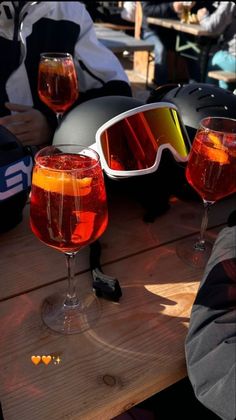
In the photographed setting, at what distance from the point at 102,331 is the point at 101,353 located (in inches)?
1.7

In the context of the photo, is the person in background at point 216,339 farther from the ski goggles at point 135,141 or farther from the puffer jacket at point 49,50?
the puffer jacket at point 49,50

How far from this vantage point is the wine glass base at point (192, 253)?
76cm

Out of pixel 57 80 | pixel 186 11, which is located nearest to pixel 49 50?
pixel 57 80

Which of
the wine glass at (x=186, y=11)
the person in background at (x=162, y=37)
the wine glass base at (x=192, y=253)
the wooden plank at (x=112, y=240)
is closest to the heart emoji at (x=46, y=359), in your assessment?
the wooden plank at (x=112, y=240)

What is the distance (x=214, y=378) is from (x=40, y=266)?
0.36 meters

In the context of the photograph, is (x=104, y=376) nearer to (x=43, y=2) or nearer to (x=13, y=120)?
(x=13, y=120)

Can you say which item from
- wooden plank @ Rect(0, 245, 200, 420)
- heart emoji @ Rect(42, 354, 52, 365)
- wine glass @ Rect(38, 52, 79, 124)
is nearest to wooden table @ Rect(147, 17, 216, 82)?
wine glass @ Rect(38, 52, 79, 124)

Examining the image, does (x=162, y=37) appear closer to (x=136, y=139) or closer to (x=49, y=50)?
(x=49, y=50)

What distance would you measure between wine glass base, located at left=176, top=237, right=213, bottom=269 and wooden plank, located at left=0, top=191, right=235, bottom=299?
3 centimetres

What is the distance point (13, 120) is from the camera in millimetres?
1144

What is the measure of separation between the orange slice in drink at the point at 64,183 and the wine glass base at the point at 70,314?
0.65 feet

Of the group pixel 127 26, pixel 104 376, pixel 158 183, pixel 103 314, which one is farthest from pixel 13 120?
pixel 127 26

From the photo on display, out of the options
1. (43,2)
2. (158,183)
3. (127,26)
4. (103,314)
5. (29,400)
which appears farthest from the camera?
(127,26)

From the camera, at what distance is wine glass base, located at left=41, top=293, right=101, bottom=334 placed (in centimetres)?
60
